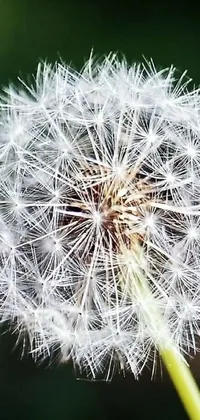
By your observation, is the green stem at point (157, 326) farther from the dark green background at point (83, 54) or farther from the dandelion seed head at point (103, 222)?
the dark green background at point (83, 54)

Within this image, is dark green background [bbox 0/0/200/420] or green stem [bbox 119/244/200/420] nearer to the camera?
green stem [bbox 119/244/200/420]

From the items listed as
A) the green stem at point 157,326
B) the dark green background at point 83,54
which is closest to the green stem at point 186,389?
the green stem at point 157,326

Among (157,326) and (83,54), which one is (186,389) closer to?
(157,326)

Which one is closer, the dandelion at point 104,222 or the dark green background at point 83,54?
the dandelion at point 104,222

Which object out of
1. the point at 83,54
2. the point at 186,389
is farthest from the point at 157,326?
the point at 83,54

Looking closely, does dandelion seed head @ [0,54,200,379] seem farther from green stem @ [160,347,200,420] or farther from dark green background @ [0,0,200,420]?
dark green background @ [0,0,200,420]

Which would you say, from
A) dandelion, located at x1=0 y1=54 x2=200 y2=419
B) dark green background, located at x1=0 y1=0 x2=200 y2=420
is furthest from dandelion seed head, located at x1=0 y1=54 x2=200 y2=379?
dark green background, located at x1=0 y1=0 x2=200 y2=420

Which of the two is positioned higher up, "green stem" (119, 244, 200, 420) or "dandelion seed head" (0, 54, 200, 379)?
"dandelion seed head" (0, 54, 200, 379)
